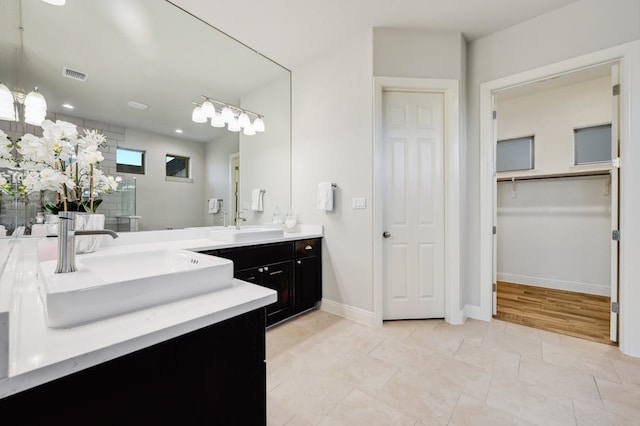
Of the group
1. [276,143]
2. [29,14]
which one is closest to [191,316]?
[29,14]

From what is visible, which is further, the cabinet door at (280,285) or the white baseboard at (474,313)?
the white baseboard at (474,313)

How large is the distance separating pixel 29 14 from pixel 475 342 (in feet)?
13.0

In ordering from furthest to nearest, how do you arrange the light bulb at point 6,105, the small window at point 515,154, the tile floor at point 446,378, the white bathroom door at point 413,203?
the small window at point 515,154, the white bathroom door at point 413,203, the tile floor at point 446,378, the light bulb at point 6,105

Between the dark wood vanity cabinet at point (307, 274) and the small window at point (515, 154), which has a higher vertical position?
the small window at point (515, 154)

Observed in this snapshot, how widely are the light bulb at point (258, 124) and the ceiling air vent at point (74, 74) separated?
1493 millimetres

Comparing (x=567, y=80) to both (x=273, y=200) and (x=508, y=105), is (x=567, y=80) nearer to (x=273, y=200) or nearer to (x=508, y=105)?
(x=508, y=105)

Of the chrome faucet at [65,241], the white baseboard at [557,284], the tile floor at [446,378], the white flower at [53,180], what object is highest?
the white flower at [53,180]

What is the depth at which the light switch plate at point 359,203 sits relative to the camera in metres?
2.70

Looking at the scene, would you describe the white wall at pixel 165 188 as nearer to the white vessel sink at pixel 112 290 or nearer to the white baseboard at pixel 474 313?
the white vessel sink at pixel 112 290

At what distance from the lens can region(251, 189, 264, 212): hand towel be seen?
312cm

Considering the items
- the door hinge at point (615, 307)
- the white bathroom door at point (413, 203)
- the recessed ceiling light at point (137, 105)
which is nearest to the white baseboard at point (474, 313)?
the white bathroom door at point (413, 203)

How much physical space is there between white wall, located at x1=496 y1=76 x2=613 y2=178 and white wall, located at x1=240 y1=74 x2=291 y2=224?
318 cm

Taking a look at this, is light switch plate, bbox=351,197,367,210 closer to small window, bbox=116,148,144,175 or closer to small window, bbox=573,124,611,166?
small window, bbox=116,148,144,175

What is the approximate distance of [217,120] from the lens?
2.70m
